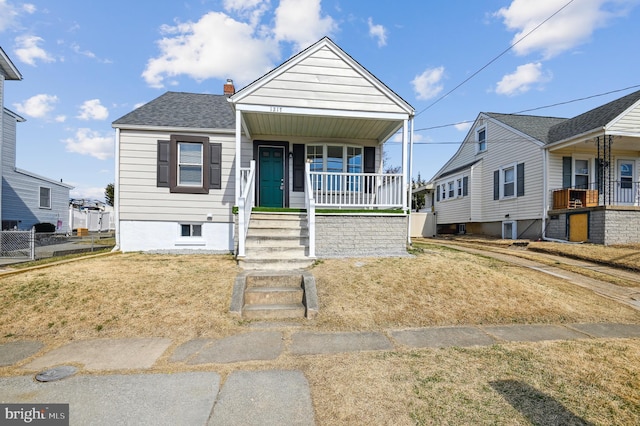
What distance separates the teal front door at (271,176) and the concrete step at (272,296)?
572cm

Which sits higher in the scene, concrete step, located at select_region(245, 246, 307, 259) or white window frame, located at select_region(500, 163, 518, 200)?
white window frame, located at select_region(500, 163, 518, 200)

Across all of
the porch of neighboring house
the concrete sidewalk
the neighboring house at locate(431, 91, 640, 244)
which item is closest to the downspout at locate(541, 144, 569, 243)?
the neighboring house at locate(431, 91, 640, 244)

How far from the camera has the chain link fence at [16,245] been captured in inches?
339

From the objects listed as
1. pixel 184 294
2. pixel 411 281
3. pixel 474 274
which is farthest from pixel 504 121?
pixel 184 294

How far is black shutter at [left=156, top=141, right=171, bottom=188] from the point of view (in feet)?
31.7

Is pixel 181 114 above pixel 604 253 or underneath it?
above

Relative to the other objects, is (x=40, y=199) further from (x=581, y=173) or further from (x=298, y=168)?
(x=581, y=173)

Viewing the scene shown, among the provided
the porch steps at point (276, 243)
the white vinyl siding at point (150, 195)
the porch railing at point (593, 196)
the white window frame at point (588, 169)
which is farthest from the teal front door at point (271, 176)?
the white window frame at point (588, 169)

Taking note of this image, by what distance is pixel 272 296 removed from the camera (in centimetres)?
532

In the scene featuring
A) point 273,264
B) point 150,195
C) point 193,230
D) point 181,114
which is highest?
point 181,114

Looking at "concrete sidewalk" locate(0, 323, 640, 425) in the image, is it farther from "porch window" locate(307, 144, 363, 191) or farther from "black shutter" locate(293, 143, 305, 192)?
"porch window" locate(307, 144, 363, 191)

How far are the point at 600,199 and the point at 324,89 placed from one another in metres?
14.1

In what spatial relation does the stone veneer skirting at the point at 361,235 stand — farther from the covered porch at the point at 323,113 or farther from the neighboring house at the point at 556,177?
the neighboring house at the point at 556,177

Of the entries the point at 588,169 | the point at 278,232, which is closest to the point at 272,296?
the point at 278,232
